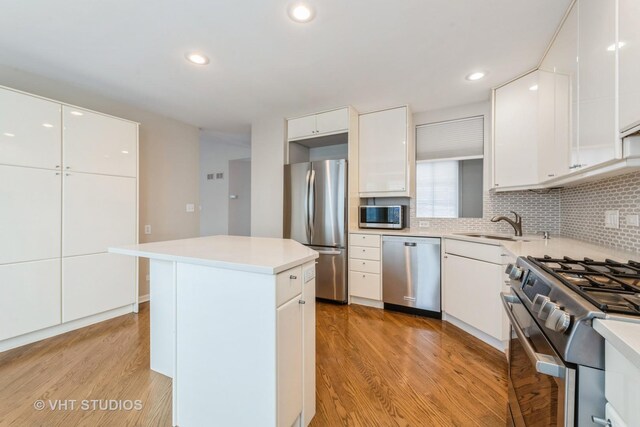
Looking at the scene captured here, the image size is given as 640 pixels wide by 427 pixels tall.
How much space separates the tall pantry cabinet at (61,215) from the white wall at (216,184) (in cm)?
273

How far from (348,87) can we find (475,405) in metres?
2.76

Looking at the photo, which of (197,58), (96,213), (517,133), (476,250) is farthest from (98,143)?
(517,133)

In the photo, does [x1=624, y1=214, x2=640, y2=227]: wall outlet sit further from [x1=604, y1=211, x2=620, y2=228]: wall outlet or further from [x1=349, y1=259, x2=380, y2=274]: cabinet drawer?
[x1=349, y1=259, x2=380, y2=274]: cabinet drawer

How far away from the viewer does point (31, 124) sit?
2.14 meters

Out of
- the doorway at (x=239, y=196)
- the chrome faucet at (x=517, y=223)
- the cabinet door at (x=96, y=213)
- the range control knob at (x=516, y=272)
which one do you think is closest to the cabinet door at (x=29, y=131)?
the cabinet door at (x=96, y=213)

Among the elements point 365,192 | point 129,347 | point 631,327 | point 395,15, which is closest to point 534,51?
point 395,15

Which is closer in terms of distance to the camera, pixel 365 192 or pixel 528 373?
pixel 528 373

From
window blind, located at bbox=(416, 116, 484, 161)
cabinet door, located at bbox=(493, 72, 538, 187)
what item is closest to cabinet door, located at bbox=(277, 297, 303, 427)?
cabinet door, located at bbox=(493, 72, 538, 187)

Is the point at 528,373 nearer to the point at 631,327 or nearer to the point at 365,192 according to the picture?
the point at 631,327

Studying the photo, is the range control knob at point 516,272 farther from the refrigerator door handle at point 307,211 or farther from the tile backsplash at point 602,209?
the refrigerator door handle at point 307,211

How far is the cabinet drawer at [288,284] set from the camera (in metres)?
1.11

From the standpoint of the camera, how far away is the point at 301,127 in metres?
3.41

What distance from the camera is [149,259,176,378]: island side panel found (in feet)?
5.49

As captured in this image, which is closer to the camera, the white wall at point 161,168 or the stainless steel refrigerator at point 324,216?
the white wall at point 161,168
